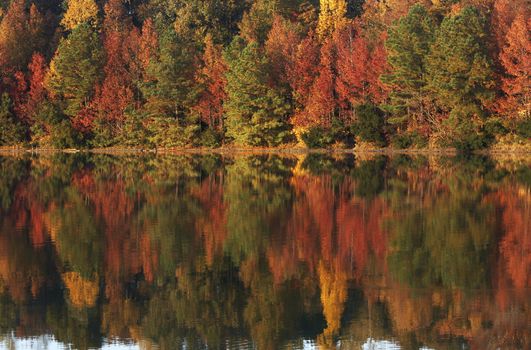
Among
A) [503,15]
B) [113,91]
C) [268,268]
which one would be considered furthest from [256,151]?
[268,268]

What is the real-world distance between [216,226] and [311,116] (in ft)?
146

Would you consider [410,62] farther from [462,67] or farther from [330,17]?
[330,17]

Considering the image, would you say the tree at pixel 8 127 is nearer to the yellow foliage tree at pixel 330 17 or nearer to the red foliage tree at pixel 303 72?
the red foliage tree at pixel 303 72

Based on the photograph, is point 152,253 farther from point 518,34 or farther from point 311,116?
point 311,116

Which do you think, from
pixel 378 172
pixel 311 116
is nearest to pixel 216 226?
pixel 378 172

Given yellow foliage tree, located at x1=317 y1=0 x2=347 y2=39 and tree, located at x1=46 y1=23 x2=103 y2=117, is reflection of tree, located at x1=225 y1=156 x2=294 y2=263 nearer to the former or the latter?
tree, located at x1=46 y1=23 x2=103 y2=117

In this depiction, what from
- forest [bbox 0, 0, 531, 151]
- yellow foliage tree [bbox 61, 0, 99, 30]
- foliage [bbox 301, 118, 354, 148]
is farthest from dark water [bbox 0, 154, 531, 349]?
Result: yellow foliage tree [bbox 61, 0, 99, 30]

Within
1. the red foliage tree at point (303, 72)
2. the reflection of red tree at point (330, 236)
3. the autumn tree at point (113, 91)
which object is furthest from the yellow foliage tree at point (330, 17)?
the reflection of red tree at point (330, 236)

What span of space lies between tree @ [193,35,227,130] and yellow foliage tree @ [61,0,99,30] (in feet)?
66.7

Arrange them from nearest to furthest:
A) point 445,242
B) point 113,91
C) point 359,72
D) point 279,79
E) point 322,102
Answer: point 445,242
point 359,72
point 322,102
point 279,79
point 113,91

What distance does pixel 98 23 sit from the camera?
88.3 meters

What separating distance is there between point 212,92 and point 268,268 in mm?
56609

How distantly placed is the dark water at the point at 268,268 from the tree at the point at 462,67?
85.8 feet

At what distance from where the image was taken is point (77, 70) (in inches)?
2928
